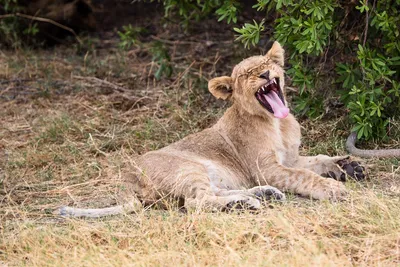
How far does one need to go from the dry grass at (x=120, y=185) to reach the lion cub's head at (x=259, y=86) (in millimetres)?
794

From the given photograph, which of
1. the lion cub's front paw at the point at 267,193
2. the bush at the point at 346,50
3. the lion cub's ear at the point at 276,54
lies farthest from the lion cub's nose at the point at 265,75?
the lion cub's front paw at the point at 267,193

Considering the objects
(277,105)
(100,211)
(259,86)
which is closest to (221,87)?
(259,86)

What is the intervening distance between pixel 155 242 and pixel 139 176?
1.23m

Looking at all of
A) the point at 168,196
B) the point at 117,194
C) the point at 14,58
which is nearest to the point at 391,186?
the point at 168,196

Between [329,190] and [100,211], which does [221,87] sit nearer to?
[329,190]

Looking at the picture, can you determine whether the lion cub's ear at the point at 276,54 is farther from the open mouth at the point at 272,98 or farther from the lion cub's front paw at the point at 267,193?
the lion cub's front paw at the point at 267,193

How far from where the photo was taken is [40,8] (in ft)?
36.7

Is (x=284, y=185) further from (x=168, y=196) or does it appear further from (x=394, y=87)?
(x=394, y=87)

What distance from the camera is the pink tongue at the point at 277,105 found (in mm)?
6383

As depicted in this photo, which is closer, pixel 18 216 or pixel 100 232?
pixel 100 232

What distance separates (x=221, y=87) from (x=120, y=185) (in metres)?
1.13

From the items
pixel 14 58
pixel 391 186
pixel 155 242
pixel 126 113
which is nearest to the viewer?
pixel 155 242

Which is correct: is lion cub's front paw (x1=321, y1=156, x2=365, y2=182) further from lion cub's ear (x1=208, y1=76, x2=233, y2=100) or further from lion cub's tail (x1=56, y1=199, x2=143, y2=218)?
lion cub's tail (x1=56, y1=199, x2=143, y2=218)

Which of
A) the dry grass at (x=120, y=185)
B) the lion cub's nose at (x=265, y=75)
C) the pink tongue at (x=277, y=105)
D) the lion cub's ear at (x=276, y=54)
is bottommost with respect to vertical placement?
the dry grass at (x=120, y=185)
